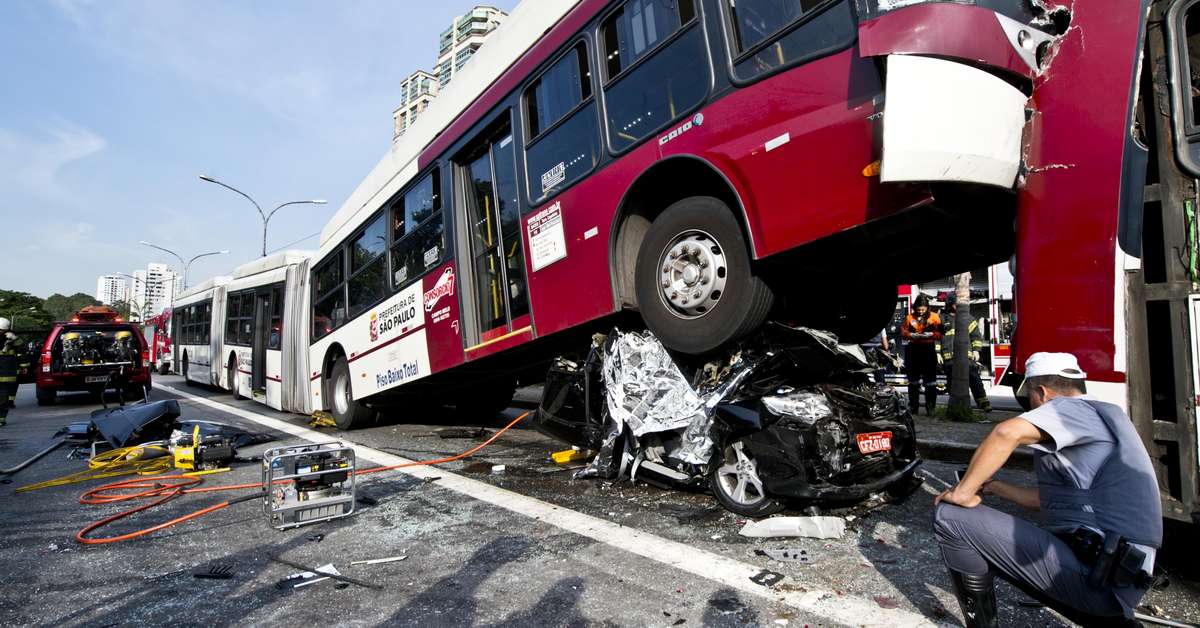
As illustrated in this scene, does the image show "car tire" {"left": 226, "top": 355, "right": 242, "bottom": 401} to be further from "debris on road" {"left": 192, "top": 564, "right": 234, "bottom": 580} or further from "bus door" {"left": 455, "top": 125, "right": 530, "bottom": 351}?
"debris on road" {"left": 192, "top": 564, "right": 234, "bottom": 580}

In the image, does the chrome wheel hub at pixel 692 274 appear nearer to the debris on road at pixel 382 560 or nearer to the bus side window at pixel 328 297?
the debris on road at pixel 382 560

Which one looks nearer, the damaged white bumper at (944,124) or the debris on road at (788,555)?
the damaged white bumper at (944,124)

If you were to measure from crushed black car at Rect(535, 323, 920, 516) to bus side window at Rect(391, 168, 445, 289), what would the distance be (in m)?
2.53

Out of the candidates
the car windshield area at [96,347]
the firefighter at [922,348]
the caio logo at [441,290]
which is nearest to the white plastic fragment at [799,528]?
the caio logo at [441,290]

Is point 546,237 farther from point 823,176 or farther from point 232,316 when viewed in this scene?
point 232,316

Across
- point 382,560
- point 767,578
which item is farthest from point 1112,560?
point 382,560

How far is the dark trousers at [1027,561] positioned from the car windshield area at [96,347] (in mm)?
14867

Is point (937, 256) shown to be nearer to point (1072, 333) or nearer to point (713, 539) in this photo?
point (1072, 333)

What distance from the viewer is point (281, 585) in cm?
282

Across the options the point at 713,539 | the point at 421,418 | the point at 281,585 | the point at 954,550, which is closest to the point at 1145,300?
the point at 954,550

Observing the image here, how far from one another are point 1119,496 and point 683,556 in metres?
1.71

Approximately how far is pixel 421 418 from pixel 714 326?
6877 mm

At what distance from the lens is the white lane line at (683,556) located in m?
2.33

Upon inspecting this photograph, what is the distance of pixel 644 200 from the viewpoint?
4.20 meters
